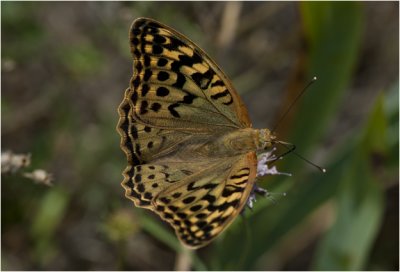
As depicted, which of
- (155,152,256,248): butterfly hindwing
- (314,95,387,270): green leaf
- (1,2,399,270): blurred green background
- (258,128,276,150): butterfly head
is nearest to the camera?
(155,152,256,248): butterfly hindwing

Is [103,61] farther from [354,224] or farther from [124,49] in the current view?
[354,224]

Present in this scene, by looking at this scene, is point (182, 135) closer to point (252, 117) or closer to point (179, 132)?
point (179, 132)

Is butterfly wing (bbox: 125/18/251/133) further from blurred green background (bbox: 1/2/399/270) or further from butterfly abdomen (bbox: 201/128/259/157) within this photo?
blurred green background (bbox: 1/2/399/270)

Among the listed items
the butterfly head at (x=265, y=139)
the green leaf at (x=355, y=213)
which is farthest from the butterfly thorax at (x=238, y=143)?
the green leaf at (x=355, y=213)

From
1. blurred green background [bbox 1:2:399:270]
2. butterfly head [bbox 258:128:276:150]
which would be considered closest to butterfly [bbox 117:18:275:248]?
butterfly head [bbox 258:128:276:150]

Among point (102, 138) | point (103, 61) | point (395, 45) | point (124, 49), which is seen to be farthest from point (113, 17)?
point (395, 45)

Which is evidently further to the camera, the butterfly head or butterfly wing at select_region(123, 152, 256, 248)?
the butterfly head

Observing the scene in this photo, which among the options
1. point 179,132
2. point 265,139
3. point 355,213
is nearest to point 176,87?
point 179,132
